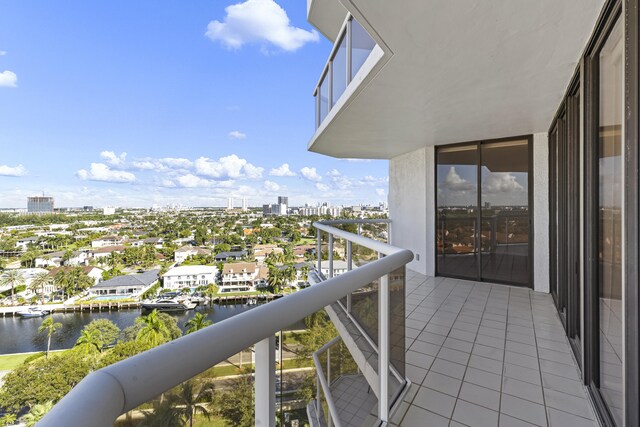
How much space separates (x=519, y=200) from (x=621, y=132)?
A: 160 inches

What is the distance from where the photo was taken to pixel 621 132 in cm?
161

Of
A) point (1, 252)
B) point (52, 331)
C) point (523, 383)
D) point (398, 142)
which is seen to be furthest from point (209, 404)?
point (1, 252)

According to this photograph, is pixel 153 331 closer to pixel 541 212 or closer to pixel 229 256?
pixel 229 256

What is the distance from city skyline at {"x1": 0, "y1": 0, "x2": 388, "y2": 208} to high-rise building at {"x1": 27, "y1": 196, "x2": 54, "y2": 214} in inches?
40.0

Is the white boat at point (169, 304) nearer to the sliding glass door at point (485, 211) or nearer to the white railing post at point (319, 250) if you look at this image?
the white railing post at point (319, 250)

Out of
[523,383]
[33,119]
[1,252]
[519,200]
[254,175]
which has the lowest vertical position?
[1,252]

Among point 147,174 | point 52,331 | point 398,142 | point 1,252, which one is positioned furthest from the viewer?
point 147,174

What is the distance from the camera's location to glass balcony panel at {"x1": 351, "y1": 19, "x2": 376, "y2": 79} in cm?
313

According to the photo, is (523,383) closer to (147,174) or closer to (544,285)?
(544,285)

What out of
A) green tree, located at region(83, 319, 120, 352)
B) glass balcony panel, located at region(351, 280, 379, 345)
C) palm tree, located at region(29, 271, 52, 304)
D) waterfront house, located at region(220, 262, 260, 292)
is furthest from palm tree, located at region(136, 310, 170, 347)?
glass balcony panel, located at region(351, 280, 379, 345)

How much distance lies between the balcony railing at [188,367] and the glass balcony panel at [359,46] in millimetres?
2893

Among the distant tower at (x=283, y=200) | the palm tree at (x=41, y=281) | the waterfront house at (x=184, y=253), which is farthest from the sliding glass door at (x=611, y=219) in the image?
the distant tower at (x=283, y=200)

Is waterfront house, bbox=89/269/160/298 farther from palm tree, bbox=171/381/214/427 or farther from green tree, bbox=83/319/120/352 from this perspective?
palm tree, bbox=171/381/214/427

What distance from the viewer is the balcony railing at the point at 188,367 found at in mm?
413
